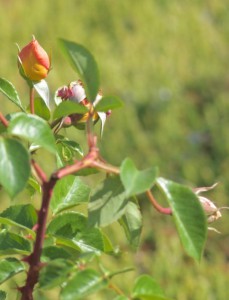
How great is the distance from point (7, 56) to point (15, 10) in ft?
2.88

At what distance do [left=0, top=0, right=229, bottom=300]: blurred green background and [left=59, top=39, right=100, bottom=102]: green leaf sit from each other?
88.2 inches

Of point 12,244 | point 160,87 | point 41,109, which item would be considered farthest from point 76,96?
point 160,87

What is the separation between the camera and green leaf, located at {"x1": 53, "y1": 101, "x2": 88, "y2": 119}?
69cm

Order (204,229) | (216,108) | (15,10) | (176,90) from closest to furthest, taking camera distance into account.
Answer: (204,229) → (216,108) → (176,90) → (15,10)

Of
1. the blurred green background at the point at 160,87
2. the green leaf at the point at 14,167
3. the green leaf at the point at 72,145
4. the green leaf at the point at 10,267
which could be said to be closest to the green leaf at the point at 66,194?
the green leaf at the point at 72,145

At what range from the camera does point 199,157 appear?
13.9 feet

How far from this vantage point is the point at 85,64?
26.1 inches

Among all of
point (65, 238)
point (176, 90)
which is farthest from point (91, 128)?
point (176, 90)

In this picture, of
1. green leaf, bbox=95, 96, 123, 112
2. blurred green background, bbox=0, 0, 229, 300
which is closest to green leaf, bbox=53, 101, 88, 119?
green leaf, bbox=95, 96, 123, 112

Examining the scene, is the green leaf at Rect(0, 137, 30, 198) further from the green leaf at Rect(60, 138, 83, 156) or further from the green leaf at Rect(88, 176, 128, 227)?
the green leaf at Rect(60, 138, 83, 156)

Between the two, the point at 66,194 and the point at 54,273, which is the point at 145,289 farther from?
the point at 66,194

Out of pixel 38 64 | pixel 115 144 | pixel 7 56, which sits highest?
pixel 38 64

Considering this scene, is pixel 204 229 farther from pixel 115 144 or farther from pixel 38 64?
pixel 115 144

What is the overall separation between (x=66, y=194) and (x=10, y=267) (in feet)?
0.52
